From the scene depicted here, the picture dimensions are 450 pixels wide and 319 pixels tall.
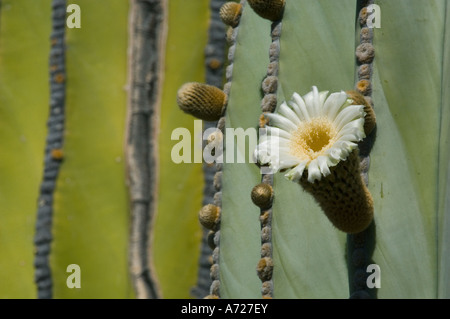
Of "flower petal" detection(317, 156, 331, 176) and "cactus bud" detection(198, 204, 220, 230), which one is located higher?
"flower petal" detection(317, 156, 331, 176)

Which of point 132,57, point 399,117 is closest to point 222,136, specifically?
point 399,117

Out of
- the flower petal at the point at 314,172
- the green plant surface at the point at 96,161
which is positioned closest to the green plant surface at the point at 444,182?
the flower petal at the point at 314,172

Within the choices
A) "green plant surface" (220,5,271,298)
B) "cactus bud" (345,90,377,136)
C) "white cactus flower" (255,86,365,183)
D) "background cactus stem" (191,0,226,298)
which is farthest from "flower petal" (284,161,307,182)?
"background cactus stem" (191,0,226,298)

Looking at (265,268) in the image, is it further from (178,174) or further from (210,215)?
(178,174)

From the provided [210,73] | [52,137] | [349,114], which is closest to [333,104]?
[349,114]

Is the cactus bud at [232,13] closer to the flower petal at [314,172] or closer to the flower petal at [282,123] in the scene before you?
the flower petal at [282,123]

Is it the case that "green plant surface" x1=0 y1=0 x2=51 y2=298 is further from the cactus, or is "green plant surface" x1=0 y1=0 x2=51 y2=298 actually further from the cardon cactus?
the cactus
